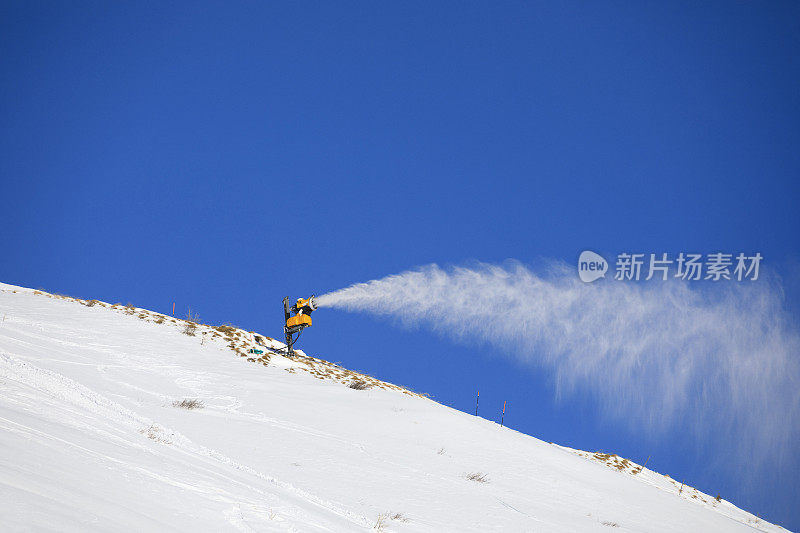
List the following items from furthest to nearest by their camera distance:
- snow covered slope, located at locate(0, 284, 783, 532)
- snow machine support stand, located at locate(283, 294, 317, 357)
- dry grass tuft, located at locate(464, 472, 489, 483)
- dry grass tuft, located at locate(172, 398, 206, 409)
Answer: snow machine support stand, located at locate(283, 294, 317, 357) → dry grass tuft, located at locate(172, 398, 206, 409) → dry grass tuft, located at locate(464, 472, 489, 483) → snow covered slope, located at locate(0, 284, 783, 532)

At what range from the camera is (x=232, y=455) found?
710 cm

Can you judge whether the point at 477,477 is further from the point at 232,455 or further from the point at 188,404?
the point at 188,404

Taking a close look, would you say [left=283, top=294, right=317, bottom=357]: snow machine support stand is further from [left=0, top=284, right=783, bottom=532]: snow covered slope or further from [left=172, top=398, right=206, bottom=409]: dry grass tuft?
[left=172, top=398, right=206, bottom=409]: dry grass tuft

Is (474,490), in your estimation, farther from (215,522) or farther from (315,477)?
(215,522)

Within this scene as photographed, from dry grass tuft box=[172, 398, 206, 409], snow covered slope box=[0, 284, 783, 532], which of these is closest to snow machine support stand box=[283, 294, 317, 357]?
snow covered slope box=[0, 284, 783, 532]

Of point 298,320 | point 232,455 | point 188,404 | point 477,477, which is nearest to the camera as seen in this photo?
point 232,455

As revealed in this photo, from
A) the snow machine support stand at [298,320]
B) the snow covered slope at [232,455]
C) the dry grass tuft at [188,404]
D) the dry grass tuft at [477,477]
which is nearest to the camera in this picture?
the snow covered slope at [232,455]

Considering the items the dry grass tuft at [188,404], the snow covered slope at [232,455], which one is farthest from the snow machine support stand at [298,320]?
the dry grass tuft at [188,404]

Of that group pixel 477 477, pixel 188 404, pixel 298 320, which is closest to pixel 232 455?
pixel 188 404

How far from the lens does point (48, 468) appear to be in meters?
3.40

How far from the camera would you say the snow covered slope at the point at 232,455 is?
3592 millimetres

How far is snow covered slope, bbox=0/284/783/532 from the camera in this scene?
3592mm

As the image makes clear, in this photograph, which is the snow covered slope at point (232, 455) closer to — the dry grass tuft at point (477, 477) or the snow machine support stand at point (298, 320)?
the dry grass tuft at point (477, 477)

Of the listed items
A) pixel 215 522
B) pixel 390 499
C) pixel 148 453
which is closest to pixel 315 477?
pixel 390 499
